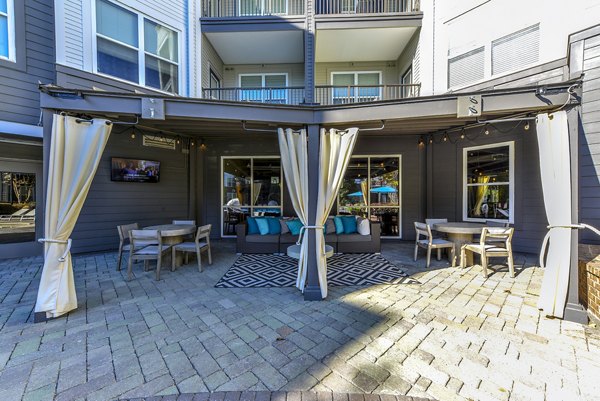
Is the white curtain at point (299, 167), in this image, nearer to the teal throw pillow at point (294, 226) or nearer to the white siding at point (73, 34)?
the teal throw pillow at point (294, 226)

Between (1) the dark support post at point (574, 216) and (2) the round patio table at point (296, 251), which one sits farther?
(2) the round patio table at point (296, 251)

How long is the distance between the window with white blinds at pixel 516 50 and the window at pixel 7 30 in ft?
33.3

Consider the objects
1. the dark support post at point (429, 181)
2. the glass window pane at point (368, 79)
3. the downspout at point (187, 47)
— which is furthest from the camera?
the glass window pane at point (368, 79)

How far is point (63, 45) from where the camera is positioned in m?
5.05

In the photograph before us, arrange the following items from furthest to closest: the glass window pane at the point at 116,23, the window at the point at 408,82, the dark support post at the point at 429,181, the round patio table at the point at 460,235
Answer: the window at the point at 408,82 → the dark support post at the point at 429,181 → the glass window pane at the point at 116,23 → the round patio table at the point at 460,235

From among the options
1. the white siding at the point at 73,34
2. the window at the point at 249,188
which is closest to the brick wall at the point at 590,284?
the window at the point at 249,188

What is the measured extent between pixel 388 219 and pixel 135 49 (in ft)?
26.4

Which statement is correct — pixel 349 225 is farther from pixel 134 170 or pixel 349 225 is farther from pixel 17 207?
pixel 17 207

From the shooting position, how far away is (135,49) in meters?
5.95

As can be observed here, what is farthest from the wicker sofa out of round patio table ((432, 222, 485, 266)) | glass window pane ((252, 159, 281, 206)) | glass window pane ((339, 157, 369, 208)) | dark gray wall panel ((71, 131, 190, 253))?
dark gray wall panel ((71, 131, 190, 253))

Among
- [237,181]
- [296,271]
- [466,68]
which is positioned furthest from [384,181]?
[237,181]

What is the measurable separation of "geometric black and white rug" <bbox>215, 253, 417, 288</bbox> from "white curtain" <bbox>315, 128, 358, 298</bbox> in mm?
825

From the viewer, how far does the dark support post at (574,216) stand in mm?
2756

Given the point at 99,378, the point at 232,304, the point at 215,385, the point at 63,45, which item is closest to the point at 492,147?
the point at 232,304
